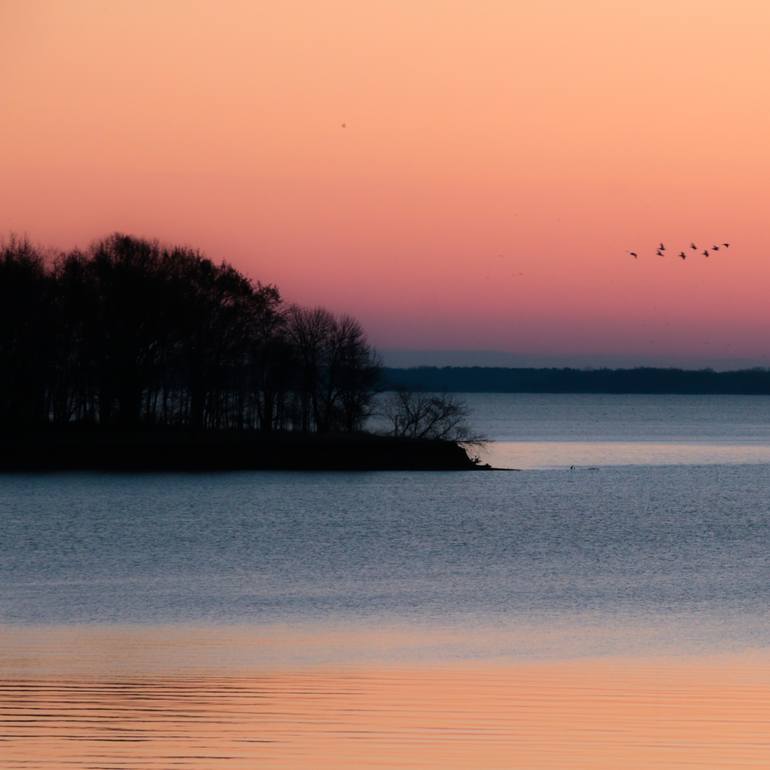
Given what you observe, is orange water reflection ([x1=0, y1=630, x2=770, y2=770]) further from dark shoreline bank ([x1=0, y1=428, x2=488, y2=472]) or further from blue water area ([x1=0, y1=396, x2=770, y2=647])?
dark shoreline bank ([x1=0, y1=428, x2=488, y2=472])

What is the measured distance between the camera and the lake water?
17750mm

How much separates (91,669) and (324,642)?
14.5ft

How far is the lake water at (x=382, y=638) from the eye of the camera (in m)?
17.8

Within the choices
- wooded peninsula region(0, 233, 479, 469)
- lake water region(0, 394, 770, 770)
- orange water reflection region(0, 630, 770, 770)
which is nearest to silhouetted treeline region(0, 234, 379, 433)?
wooded peninsula region(0, 233, 479, 469)

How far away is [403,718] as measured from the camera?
1908 centimetres

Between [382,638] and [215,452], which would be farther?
[215,452]

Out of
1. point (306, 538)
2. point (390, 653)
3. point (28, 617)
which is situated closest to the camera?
point (390, 653)

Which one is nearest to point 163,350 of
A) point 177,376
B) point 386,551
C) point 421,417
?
point 177,376

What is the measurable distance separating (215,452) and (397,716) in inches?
2873

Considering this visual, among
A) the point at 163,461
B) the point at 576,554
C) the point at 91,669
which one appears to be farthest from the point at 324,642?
the point at 163,461

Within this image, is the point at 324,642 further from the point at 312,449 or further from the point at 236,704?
the point at 312,449

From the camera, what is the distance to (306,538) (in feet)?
164

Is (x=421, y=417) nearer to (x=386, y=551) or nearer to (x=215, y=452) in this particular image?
(x=215, y=452)

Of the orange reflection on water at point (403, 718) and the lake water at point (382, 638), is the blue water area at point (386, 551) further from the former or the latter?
the orange reflection on water at point (403, 718)
